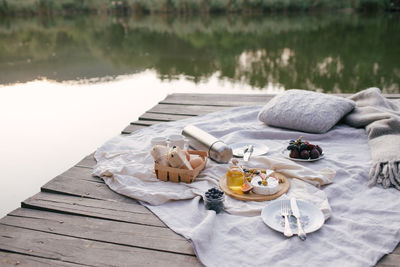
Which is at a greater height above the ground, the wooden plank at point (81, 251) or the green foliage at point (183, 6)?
the green foliage at point (183, 6)

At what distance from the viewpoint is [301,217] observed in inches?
64.8

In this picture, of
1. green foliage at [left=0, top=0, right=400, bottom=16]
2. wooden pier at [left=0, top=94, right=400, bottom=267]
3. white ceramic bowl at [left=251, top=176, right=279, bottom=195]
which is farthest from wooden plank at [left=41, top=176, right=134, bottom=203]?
green foliage at [left=0, top=0, right=400, bottom=16]

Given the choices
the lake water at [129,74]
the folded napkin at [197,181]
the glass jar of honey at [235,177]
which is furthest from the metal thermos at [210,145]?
the lake water at [129,74]

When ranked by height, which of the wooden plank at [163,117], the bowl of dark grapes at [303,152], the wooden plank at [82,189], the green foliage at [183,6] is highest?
the green foliage at [183,6]

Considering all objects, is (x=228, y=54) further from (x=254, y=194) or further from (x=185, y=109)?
(x=254, y=194)

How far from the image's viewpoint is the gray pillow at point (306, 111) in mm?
2674

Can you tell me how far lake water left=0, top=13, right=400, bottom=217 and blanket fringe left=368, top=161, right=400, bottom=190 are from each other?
8.43 ft

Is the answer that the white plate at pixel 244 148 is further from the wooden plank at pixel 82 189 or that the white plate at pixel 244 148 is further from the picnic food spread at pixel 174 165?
the wooden plank at pixel 82 189

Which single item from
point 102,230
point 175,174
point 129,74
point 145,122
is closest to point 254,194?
point 175,174

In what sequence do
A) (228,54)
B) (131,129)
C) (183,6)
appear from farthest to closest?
(183,6), (228,54), (131,129)

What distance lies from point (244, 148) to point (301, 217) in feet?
2.79

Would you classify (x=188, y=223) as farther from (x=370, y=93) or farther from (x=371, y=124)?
(x=370, y=93)

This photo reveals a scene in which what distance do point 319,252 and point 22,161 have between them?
311 centimetres

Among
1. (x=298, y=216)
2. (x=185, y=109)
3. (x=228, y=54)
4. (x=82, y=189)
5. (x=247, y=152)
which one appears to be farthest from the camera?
(x=228, y=54)
